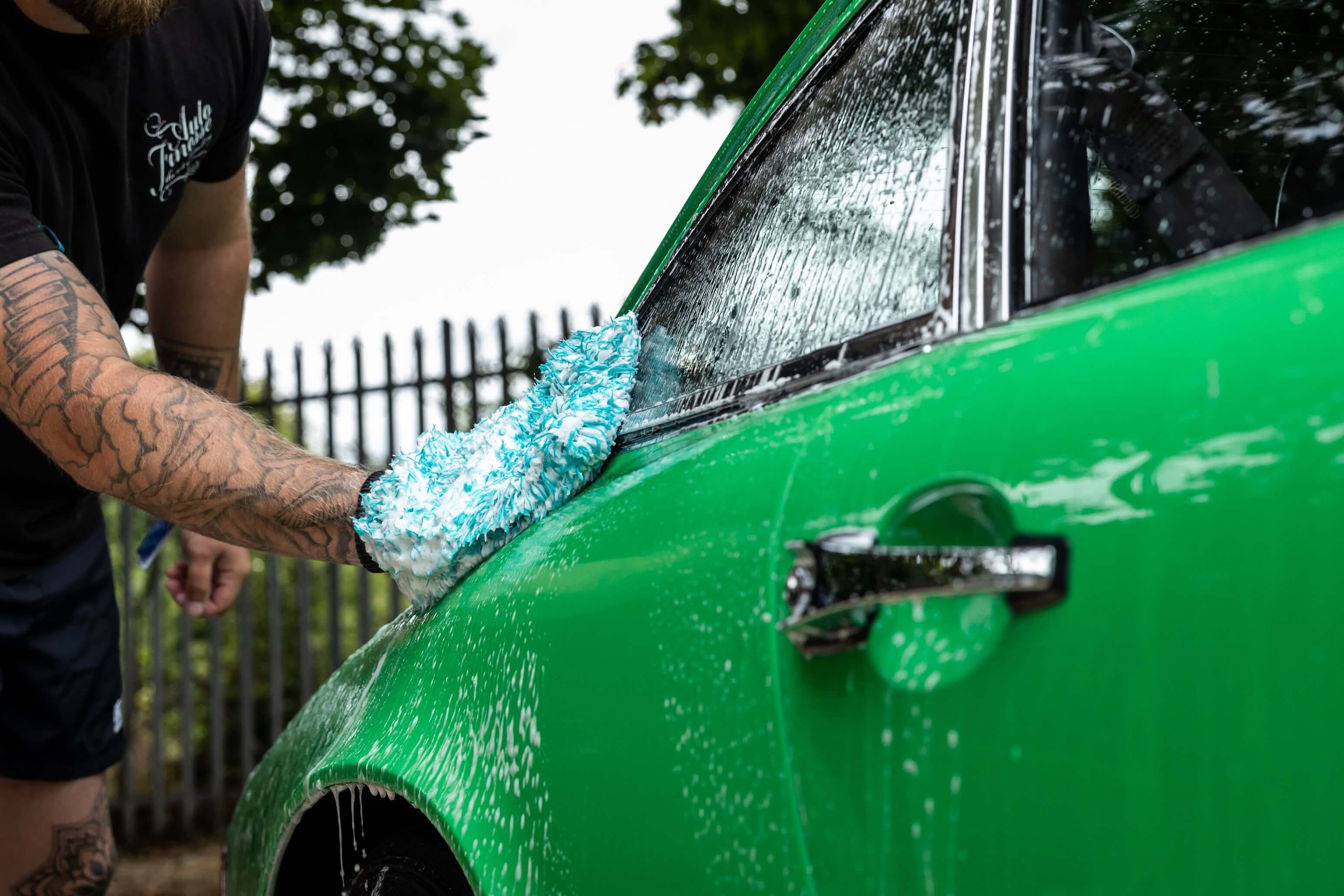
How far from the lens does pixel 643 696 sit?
0.96 m

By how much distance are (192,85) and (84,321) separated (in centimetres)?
95

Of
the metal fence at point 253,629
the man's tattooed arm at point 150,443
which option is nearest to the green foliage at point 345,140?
the metal fence at point 253,629

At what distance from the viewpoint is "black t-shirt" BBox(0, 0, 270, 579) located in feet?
6.18

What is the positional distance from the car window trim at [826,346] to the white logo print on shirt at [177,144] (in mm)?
1281

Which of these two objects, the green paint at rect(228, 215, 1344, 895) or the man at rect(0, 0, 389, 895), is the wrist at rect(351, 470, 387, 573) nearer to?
the man at rect(0, 0, 389, 895)

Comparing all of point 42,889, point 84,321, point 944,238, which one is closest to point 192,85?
point 84,321

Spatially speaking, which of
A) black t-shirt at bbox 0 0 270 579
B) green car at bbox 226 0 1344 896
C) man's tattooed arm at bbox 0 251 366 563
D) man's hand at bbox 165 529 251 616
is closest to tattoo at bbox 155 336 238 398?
black t-shirt at bbox 0 0 270 579

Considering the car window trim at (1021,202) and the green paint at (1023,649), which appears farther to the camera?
the car window trim at (1021,202)

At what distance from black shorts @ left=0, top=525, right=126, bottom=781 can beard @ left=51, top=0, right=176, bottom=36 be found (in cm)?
112

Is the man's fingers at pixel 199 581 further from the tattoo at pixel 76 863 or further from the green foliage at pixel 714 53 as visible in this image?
the green foliage at pixel 714 53

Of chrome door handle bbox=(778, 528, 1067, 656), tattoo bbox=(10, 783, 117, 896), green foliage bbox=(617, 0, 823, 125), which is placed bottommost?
tattoo bbox=(10, 783, 117, 896)

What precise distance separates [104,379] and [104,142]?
0.85 meters

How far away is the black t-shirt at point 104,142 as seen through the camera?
188cm

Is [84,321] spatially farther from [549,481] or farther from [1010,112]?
[1010,112]
